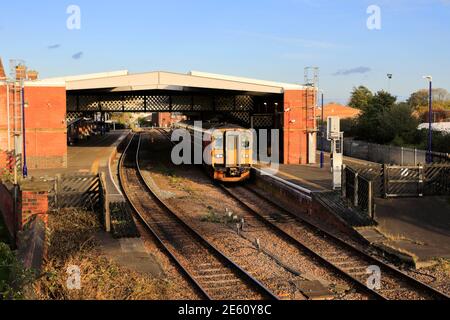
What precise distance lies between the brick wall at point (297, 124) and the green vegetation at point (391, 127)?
8.53 metres

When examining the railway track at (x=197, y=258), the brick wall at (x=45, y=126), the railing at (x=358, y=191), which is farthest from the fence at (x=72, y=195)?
the brick wall at (x=45, y=126)

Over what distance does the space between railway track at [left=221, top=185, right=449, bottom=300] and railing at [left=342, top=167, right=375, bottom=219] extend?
1.56 m

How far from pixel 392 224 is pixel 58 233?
8533 mm

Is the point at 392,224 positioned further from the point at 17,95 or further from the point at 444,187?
the point at 17,95

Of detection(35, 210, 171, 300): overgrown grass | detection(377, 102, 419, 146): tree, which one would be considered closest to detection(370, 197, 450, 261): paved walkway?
detection(35, 210, 171, 300): overgrown grass

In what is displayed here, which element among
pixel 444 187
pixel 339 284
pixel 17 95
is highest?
pixel 17 95

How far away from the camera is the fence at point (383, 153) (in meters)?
27.5

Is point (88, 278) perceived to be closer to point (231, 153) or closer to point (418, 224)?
point (418, 224)

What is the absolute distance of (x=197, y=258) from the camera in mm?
11773

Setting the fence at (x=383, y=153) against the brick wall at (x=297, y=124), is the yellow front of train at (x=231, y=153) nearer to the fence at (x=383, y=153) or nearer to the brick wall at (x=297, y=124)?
the fence at (x=383, y=153)

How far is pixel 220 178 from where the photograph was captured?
78.1 feet

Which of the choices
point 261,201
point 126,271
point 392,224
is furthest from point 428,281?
point 261,201

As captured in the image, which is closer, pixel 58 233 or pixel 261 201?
pixel 58 233
